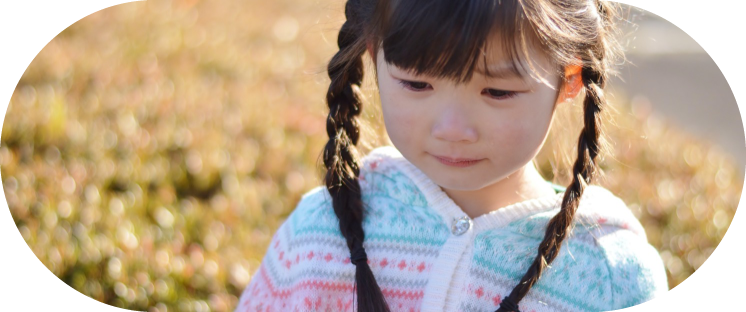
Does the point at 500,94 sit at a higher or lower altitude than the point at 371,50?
lower

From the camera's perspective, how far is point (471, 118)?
1.45 metres

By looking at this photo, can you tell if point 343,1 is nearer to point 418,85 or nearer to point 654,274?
point 418,85

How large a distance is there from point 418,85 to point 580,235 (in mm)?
558

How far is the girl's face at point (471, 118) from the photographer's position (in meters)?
1.45

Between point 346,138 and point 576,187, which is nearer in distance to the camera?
point 576,187

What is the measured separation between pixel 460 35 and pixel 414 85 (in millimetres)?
168

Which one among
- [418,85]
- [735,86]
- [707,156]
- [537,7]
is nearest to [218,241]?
[418,85]

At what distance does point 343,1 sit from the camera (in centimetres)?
193

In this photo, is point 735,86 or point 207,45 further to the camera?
point 207,45

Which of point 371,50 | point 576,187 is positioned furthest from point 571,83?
point 371,50

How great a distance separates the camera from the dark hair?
1398 millimetres

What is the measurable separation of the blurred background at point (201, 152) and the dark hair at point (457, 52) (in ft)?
0.35

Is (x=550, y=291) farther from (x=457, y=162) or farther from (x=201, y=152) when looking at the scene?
(x=201, y=152)

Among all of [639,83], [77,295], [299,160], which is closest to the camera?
[77,295]
